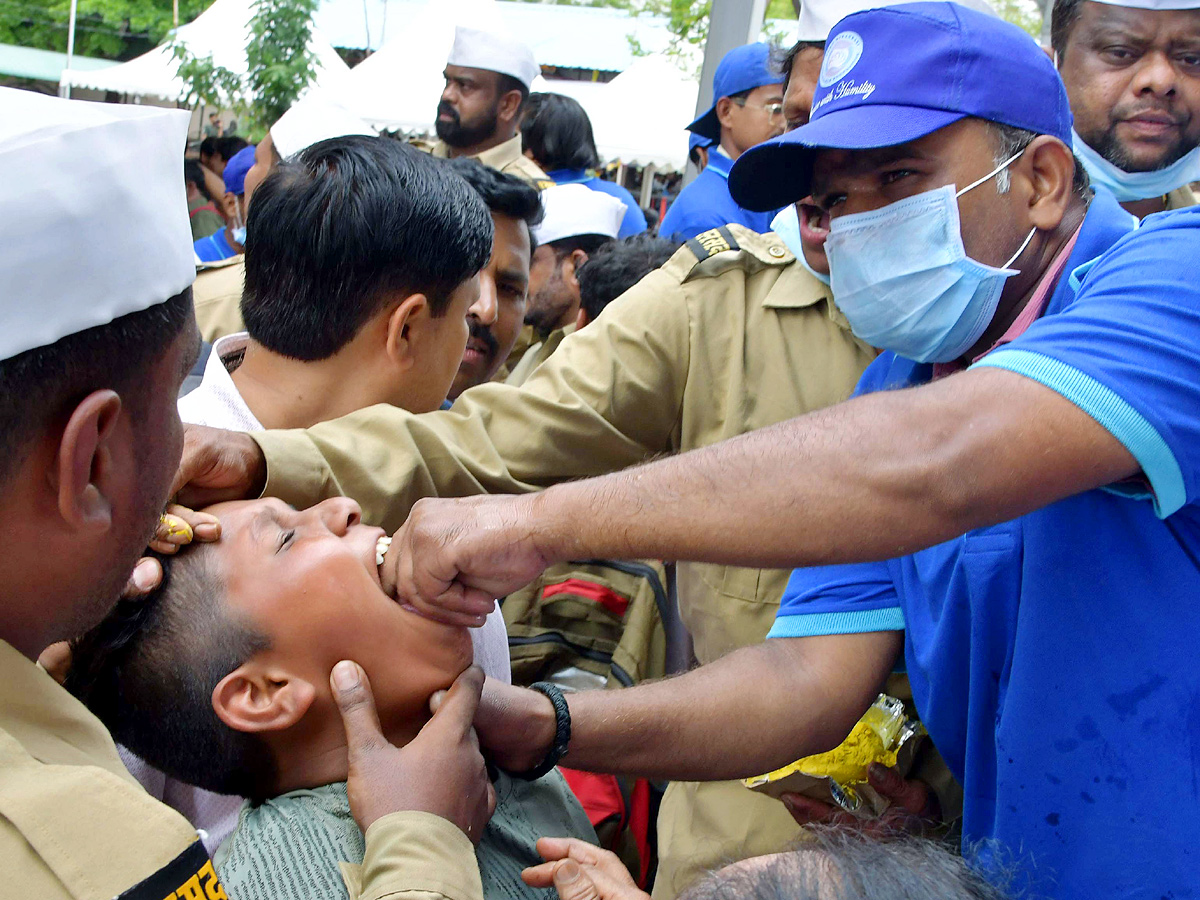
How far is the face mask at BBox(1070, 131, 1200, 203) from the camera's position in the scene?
3.44 m

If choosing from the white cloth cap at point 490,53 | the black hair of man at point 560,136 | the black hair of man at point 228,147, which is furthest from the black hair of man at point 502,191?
the black hair of man at point 228,147

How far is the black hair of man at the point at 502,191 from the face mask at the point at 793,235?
1.07 metres

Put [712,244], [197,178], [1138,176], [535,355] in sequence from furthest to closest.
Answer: [197,178] < [535,355] < [1138,176] < [712,244]

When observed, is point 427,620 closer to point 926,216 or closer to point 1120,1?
point 926,216

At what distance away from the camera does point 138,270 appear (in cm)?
123

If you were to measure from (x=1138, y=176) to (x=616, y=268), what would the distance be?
1845mm

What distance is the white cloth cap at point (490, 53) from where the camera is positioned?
618cm

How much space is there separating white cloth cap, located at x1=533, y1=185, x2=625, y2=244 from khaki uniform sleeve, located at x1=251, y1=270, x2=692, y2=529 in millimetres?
2507

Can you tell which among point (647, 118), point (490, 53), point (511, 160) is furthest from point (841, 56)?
point (647, 118)

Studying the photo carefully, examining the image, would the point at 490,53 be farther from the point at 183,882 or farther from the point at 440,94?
the point at 183,882

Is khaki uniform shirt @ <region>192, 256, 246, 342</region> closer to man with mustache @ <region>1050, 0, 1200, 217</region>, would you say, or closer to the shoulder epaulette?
the shoulder epaulette

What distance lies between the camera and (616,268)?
4344 millimetres

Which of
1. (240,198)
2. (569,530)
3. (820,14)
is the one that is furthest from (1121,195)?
(240,198)

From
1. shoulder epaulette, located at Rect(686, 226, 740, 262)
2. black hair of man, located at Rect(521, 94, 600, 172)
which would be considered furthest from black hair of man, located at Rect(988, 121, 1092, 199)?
black hair of man, located at Rect(521, 94, 600, 172)
